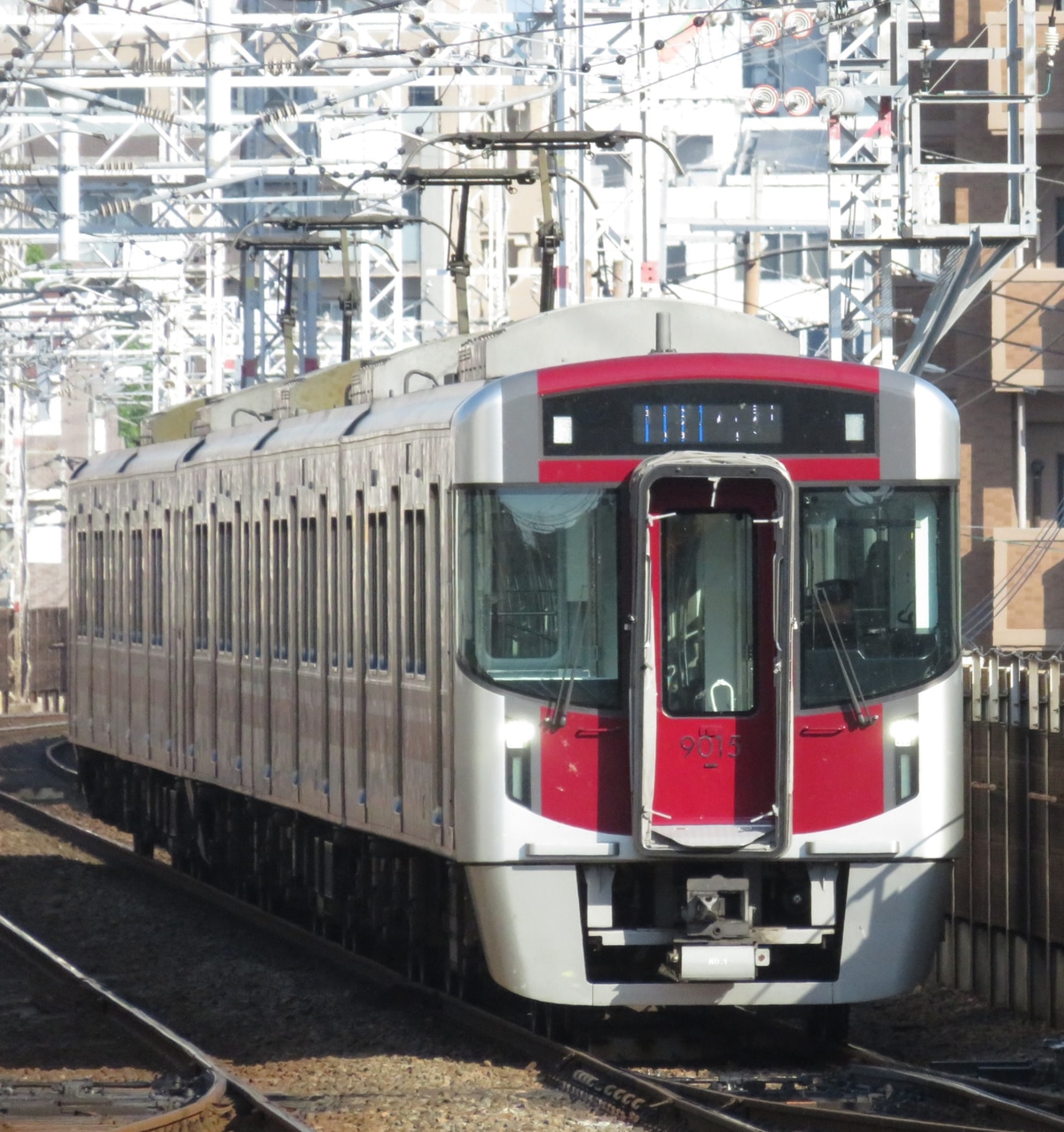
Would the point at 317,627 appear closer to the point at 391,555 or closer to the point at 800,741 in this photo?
the point at 391,555

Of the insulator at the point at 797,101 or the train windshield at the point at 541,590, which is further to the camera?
the insulator at the point at 797,101

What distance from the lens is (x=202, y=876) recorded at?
59.5 ft

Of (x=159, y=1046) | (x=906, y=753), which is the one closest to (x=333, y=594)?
(x=159, y=1046)

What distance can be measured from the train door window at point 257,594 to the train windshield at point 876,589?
5048 mm

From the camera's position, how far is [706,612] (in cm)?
998

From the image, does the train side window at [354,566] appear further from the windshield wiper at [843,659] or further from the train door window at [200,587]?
the train door window at [200,587]

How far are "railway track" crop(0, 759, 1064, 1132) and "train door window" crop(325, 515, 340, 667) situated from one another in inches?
93.5

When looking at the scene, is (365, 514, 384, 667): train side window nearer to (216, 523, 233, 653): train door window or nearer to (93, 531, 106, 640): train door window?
(216, 523, 233, 653): train door window

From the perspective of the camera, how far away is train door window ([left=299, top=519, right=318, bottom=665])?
13.2 metres

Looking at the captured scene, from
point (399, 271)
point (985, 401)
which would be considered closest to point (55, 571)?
point (399, 271)

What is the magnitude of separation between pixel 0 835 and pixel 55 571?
1775 inches

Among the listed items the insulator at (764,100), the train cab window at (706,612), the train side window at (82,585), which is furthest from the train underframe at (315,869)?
the insulator at (764,100)

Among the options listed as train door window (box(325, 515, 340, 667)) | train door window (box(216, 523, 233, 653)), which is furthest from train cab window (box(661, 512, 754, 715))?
train door window (box(216, 523, 233, 653))

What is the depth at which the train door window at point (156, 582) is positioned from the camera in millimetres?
17672
